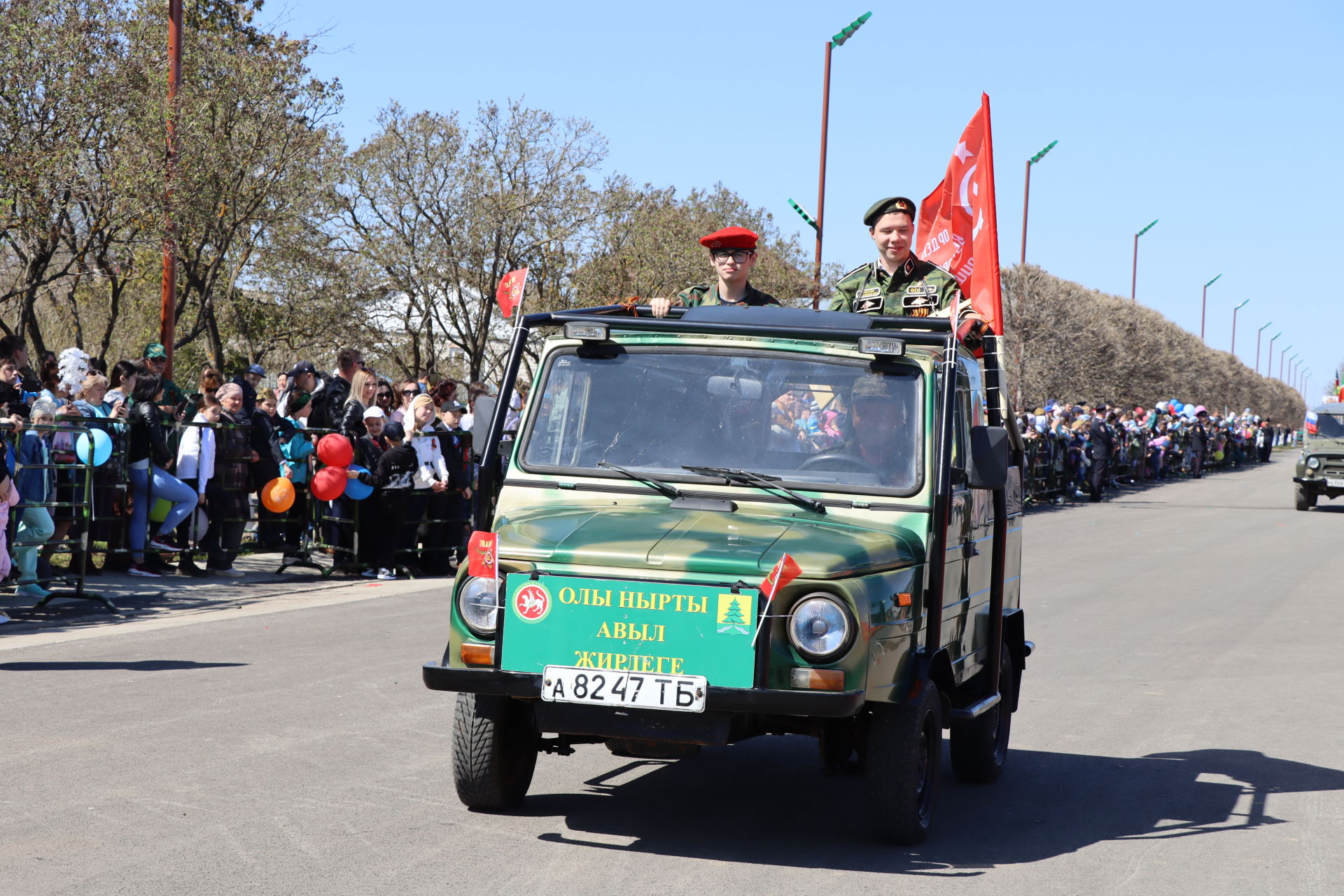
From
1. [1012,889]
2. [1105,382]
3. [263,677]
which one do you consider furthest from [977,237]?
[1105,382]

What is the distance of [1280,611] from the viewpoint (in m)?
14.8

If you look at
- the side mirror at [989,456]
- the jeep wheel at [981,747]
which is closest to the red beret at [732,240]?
the side mirror at [989,456]

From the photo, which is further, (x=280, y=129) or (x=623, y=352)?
(x=280, y=129)

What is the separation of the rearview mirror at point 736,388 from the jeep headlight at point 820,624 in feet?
3.80

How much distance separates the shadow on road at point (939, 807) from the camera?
5.75 m

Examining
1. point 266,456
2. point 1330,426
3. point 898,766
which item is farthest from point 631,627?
point 1330,426

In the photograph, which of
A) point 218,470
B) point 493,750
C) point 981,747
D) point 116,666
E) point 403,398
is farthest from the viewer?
point 403,398

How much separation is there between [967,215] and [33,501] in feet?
24.7

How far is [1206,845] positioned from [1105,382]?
55.3 meters

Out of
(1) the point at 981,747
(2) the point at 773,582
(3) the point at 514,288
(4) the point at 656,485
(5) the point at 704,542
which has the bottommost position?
(1) the point at 981,747

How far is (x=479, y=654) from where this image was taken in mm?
5434

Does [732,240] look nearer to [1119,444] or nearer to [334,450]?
[334,450]

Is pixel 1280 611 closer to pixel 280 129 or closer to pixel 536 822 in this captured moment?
pixel 536 822

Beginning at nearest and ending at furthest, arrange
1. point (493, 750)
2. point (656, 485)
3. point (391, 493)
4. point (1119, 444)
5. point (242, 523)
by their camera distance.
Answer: point (493, 750), point (656, 485), point (242, 523), point (391, 493), point (1119, 444)
